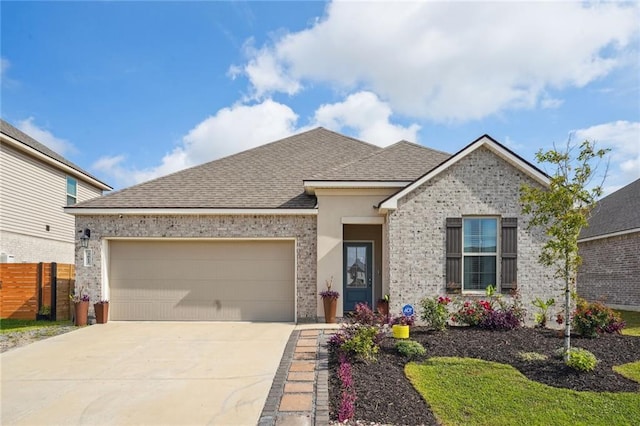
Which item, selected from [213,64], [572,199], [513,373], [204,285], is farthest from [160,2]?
[513,373]

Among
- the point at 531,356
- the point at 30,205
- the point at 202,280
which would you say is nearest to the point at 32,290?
the point at 30,205

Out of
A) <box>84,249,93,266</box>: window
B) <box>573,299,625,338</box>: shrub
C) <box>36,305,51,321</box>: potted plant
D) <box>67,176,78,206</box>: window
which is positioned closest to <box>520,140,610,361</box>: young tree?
<box>573,299,625,338</box>: shrub

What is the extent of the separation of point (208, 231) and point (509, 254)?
25.9 feet

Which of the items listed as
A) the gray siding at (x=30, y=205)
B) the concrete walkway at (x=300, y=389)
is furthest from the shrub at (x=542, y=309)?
the gray siding at (x=30, y=205)

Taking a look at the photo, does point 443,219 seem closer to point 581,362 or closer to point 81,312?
point 581,362

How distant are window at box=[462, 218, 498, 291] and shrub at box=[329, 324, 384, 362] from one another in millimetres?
4155

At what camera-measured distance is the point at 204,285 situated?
451 inches

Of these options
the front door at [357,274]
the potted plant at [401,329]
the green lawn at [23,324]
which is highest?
the front door at [357,274]

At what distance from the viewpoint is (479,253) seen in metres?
10.1

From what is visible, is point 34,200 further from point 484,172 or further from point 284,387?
point 484,172

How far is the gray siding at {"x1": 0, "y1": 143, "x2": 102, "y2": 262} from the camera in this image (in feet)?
45.7

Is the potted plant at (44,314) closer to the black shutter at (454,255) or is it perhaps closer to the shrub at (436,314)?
the shrub at (436,314)

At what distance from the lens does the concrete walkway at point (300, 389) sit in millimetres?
4598

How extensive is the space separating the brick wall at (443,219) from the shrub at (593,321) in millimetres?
1386
